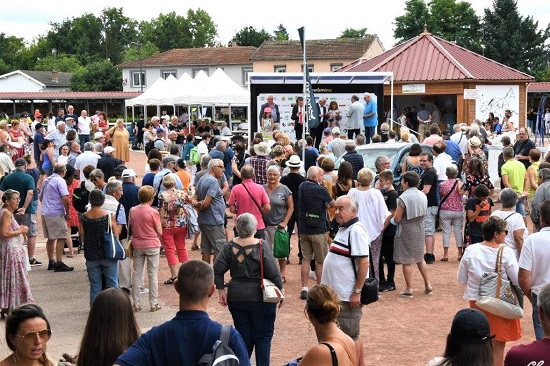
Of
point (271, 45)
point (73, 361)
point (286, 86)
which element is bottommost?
point (73, 361)

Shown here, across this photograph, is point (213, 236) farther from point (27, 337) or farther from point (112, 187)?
point (27, 337)

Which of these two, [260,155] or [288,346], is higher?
[260,155]

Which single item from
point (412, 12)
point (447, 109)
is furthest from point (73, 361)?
point (412, 12)

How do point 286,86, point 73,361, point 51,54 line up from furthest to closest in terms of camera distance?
point 51,54 → point 286,86 → point 73,361

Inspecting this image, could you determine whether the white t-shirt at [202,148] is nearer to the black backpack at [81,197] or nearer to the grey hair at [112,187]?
the black backpack at [81,197]

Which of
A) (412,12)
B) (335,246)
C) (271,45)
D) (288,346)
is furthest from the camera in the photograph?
(412,12)

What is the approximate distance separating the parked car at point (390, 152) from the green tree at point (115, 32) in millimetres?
122138

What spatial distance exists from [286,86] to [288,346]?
52.6 ft

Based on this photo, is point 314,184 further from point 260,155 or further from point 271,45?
point 271,45

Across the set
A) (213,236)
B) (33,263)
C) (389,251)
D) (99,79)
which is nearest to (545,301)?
(389,251)

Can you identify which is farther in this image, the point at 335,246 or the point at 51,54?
the point at 51,54

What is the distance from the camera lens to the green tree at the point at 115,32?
138125 mm

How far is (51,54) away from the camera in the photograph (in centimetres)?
13450

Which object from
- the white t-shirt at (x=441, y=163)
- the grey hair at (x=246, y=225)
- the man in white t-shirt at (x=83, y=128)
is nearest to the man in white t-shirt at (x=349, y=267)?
the grey hair at (x=246, y=225)
